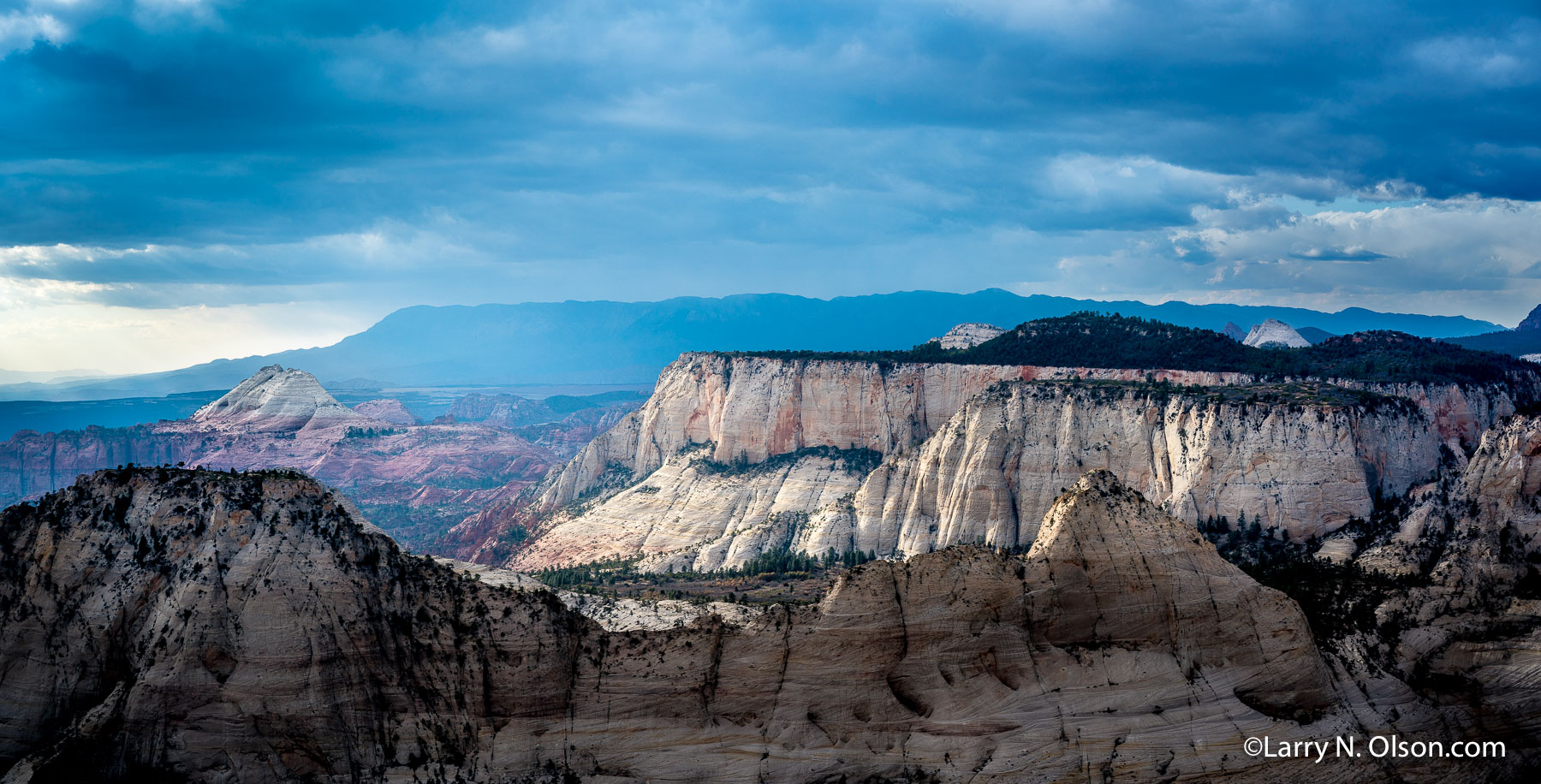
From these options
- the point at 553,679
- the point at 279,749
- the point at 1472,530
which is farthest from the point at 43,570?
the point at 1472,530

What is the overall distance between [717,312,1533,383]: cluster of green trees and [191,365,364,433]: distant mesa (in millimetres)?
90599

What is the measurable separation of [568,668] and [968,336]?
105 metres

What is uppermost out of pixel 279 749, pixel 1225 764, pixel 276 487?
pixel 276 487

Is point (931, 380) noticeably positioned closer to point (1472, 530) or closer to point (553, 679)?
point (1472, 530)

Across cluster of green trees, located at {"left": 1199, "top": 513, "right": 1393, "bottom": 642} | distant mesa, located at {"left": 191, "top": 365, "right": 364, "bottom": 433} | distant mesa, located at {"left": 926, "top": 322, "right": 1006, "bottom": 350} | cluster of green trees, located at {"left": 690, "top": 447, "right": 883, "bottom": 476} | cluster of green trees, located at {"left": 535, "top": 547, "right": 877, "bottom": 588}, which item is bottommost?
cluster of green trees, located at {"left": 535, "top": 547, "right": 877, "bottom": 588}

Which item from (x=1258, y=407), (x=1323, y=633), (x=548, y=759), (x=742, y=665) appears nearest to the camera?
(x=548, y=759)

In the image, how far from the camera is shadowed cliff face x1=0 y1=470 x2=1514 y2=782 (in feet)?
95.2

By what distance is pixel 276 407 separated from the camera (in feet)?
550

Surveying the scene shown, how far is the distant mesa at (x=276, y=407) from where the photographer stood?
164500 mm

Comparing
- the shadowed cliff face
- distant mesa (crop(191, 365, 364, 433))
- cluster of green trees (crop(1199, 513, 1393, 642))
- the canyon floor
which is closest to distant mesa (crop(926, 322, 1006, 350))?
cluster of green trees (crop(1199, 513, 1393, 642))

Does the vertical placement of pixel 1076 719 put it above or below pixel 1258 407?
below

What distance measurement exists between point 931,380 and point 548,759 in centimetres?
7051

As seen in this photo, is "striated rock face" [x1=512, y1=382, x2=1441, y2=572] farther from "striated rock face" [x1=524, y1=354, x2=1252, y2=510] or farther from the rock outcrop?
"striated rock face" [x1=524, y1=354, x2=1252, y2=510]

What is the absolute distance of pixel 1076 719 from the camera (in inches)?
1335
